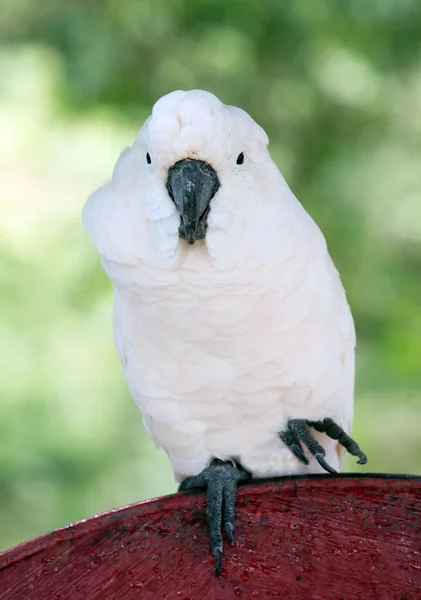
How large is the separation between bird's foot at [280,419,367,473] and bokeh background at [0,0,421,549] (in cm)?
118

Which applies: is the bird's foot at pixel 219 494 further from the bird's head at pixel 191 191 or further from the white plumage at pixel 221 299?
the bird's head at pixel 191 191

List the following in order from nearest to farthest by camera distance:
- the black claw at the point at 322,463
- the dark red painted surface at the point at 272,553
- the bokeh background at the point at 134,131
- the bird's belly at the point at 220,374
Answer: the dark red painted surface at the point at 272,553 < the bird's belly at the point at 220,374 < the black claw at the point at 322,463 < the bokeh background at the point at 134,131

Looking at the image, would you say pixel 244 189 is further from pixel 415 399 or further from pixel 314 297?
pixel 415 399

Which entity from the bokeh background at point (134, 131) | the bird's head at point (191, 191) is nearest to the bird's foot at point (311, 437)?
the bird's head at point (191, 191)

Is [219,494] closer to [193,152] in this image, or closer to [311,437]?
[311,437]

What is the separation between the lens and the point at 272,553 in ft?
3.59

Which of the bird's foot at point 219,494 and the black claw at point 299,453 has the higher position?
the black claw at point 299,453

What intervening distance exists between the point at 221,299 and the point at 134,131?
1316mm

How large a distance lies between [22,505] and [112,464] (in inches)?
13.3

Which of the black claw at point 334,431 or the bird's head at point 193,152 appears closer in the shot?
the bird's head at point 193,152

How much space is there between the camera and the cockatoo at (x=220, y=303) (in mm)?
1130

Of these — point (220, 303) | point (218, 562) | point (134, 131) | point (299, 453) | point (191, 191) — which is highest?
point (134, 131)

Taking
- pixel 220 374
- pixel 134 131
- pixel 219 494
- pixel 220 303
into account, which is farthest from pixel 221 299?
pixel 134 131

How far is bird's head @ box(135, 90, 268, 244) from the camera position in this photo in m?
1.10
